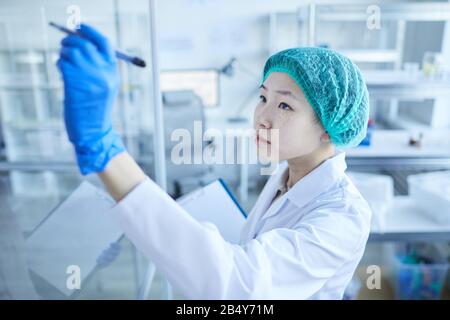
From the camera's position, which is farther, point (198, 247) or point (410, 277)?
point (410, 277)

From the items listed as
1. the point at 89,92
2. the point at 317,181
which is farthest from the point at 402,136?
the point at 89,92

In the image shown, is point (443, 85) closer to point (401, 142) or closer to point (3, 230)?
point (401, 142)

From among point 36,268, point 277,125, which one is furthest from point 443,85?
point 36,268

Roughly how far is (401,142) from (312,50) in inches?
66.2

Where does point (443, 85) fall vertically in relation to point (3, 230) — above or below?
above

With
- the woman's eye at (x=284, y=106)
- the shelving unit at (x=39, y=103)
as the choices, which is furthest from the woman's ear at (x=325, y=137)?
the shelving unit at (x=39, y=103)

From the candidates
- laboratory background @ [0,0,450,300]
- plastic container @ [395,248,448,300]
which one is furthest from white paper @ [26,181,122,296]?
plastic container @ [395,248,448,300]

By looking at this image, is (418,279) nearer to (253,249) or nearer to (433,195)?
(433,195)

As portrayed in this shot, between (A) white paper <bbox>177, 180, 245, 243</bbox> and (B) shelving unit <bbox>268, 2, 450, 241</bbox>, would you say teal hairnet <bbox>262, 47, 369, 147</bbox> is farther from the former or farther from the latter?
(B) shelving unit <bbox>268, 2, 450, 241</bbox>

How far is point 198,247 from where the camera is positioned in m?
0.53

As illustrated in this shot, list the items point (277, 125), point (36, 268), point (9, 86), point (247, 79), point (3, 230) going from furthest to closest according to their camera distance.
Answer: point (247, 79), point (9, 86), point (3, 230), point (36, 268), point (277, 125)

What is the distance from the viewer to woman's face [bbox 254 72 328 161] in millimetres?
699

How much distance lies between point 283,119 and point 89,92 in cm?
36
